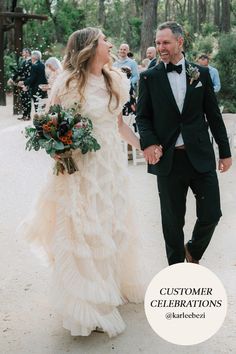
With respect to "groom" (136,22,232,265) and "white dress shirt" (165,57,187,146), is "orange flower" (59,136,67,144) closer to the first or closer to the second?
"groom" (136,22,232,265)

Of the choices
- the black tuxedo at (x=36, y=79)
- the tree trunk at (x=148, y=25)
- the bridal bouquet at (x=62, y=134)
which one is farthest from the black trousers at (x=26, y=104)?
the bridal bouquet at (x=62, y=134)

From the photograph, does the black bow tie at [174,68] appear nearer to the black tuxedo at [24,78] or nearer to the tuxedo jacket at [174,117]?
the tuxedo jacket at [174,117]

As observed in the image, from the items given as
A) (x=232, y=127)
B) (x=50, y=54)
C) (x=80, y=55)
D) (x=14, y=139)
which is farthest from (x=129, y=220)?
(x=50, y=54)

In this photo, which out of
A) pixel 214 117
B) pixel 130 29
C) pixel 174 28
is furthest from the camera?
pixel 130 29

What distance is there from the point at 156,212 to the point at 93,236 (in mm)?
3297

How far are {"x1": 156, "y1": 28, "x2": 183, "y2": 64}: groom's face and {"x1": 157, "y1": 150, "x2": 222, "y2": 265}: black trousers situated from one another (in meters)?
0.74

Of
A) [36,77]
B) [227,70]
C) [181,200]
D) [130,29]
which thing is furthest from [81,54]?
[130,29]

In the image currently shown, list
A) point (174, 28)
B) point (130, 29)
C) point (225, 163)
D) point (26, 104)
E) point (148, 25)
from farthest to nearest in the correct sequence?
point (130, 29) < point (148, 25) < point (26, 104) < point (225, 163) < point (174, 28)

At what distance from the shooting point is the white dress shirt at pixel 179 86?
13.5ft

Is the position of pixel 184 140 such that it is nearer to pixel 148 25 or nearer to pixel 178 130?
pixel 178 130

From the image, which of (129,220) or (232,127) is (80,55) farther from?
(232,127)

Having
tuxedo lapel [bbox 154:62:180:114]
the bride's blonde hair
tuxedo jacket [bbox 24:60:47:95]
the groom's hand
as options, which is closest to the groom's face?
tuxedo lapel [bbox 154:62:180:114]

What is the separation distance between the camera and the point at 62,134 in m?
3.49

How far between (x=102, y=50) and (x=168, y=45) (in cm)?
62
